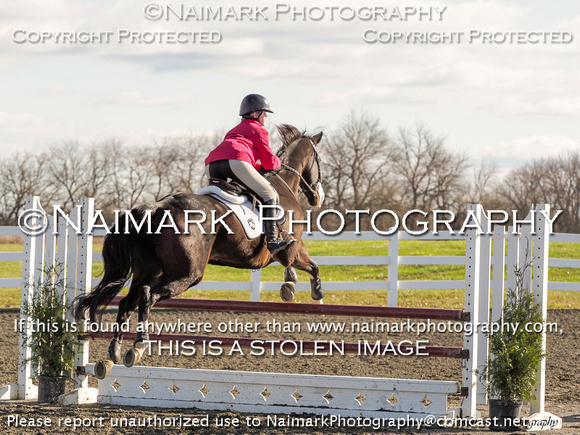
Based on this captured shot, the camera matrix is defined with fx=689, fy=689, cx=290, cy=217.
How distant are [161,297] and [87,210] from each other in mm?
1398

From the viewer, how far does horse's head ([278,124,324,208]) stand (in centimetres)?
673

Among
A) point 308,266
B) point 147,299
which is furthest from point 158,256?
point 308,266

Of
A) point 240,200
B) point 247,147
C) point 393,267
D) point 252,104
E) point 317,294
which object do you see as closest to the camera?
point 240,200

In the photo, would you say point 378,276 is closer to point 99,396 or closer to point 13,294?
point 13,294

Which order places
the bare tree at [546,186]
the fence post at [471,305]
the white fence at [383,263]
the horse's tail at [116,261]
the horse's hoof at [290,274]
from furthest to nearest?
the bare tree at [546,186]
the white fence at [383,263]
the horse's hoof at [290,274]
the fence post at [471,305]
the horse's tail at [116,261]

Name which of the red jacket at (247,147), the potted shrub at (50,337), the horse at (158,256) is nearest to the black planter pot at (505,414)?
the horse at (158,256)

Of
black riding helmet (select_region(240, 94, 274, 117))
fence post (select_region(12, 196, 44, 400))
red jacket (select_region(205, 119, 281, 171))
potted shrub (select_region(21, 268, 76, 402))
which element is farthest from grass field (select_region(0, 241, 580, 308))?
black riding helmet (select_region(240, 94, 274, 117))

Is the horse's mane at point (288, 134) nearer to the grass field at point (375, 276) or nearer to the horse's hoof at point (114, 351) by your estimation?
the horse's hoof at point (114, 351)

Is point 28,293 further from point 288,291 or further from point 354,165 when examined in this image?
point 354,165

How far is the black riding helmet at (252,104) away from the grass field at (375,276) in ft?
22.7

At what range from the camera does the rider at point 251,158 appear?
5.57 metres

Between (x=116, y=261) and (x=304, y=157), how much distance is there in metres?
2.37

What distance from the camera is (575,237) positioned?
40.7 feet

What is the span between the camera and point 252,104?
5.80m
